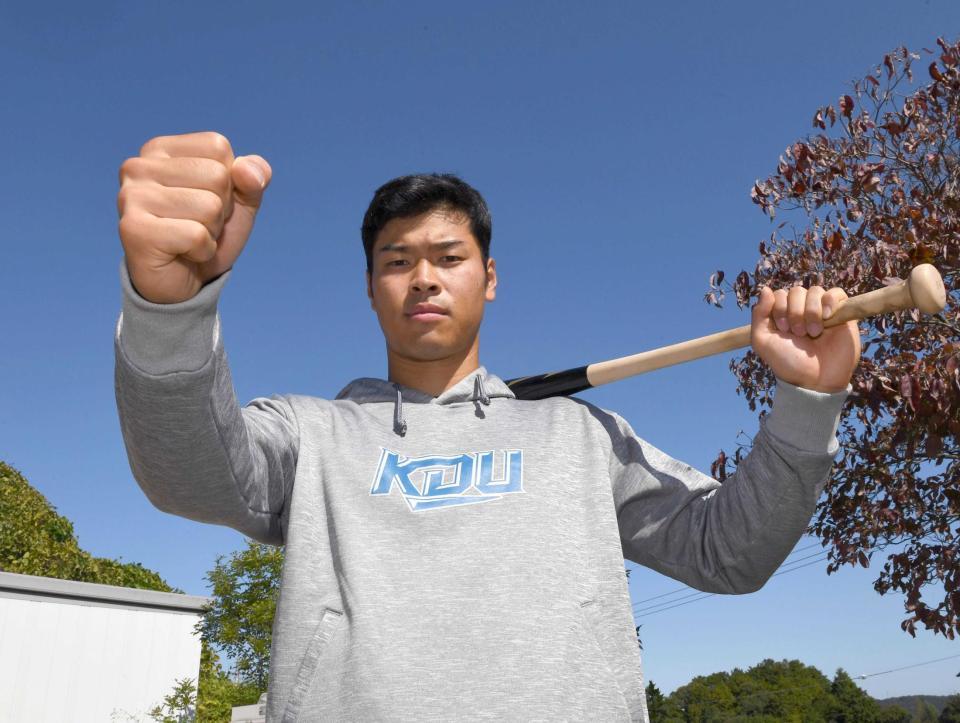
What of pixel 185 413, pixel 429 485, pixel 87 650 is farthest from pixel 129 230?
pixel 87 650

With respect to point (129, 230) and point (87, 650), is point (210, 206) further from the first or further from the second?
point (87, 650)

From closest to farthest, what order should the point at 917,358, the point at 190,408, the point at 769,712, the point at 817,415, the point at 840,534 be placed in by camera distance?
1. the point at 190,408
2. the point at 817,415
3. the point at 917,358
4. the point at 840,534
5. the point at 769,712

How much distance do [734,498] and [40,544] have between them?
43.7 ft

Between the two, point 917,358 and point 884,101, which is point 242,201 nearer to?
point 917,358

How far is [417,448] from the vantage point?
2045mm

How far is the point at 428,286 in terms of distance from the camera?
2283mm

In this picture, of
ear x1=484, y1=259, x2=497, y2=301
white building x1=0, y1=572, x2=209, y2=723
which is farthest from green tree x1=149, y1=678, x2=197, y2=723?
ear x1=484, y1=259, x2=497, y2=301

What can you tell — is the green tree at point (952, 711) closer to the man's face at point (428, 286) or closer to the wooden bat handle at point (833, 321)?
the wooden bat handle at point (833, 321)

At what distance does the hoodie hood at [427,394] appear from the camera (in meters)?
2.26

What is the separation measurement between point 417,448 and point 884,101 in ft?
17.2

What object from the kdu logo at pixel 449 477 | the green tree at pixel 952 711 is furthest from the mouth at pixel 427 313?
the green tree at pixel 952 711

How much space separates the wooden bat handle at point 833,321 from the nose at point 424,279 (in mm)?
479

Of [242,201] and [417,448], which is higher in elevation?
[242,201]

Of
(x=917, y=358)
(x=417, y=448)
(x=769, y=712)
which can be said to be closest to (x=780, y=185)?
(x=917, y=358)
